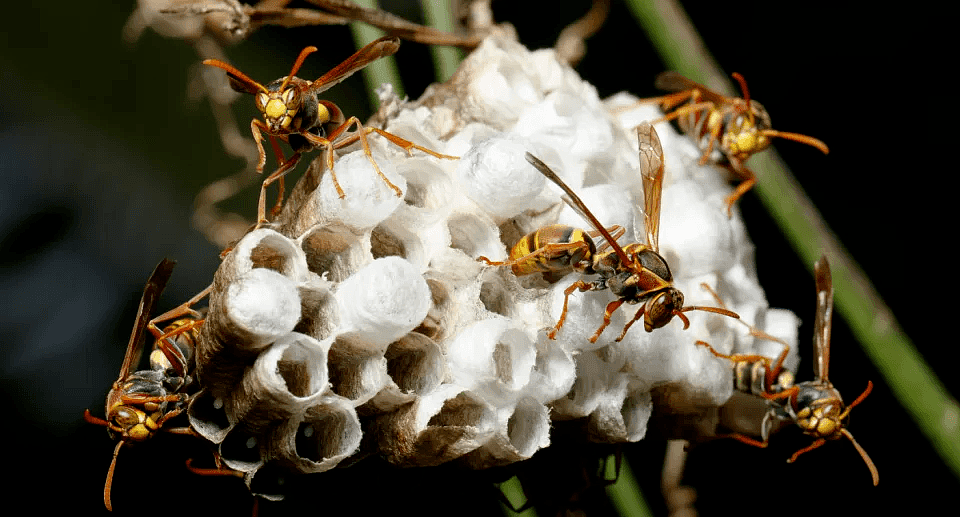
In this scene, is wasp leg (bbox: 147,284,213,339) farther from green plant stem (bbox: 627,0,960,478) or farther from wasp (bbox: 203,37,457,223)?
green plant stem (bbox: 627,0,960,478)

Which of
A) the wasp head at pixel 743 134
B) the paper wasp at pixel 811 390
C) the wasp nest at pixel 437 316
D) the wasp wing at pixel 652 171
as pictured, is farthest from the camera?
the wasp head at pixel 743 134

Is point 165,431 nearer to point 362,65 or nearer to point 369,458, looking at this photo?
point 369,458

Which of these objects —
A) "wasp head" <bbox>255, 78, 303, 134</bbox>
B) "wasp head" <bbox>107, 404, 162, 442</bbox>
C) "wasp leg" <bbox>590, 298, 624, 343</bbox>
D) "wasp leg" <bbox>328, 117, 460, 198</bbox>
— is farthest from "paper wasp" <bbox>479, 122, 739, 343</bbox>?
"wasp head" <bbox>107, 404, 162, 442</bbox>

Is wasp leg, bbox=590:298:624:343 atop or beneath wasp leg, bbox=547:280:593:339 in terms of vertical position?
beneath

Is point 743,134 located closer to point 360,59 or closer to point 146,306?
point 360,59

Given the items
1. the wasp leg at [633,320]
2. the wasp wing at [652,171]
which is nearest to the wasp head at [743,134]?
the wasp wing at [652,171]

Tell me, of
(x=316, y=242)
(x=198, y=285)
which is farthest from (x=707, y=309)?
(x=198, y=285)

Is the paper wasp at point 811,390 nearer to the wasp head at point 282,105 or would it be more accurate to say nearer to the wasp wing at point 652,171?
the wasp wing at point 652,171
